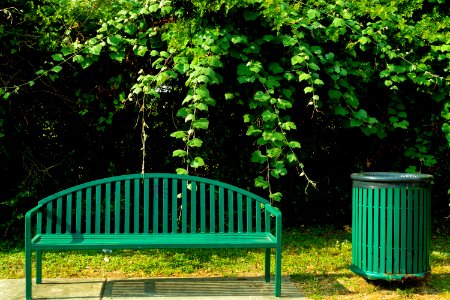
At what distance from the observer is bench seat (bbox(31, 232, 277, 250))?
4.75 meters

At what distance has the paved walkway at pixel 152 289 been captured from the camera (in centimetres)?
490

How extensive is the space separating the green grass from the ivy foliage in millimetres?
863

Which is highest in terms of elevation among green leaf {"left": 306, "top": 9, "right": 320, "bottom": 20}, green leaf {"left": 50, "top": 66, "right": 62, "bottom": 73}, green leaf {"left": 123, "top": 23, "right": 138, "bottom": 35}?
green leaf {"left": 306, "top": 9, "right": 320, "bottom": 20}

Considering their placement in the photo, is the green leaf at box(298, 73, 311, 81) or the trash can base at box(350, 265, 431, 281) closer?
the trash can base at box(350, 265, 431, 281)

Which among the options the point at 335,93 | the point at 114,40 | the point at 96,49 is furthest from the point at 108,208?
the point at 335,93

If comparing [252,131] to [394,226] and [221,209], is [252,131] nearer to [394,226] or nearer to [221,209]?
[221,209]

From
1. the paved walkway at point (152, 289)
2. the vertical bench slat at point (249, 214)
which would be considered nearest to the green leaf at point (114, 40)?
the vertical bench slat at point (249, 214)

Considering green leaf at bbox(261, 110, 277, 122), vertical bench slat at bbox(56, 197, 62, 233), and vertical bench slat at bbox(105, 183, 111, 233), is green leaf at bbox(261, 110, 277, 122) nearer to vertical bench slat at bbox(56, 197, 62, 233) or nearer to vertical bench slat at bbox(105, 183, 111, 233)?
vertical bench slat at bbox(105, 183, 111, 233)

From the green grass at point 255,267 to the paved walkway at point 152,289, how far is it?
8.5 inches

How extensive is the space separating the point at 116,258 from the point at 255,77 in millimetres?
2282

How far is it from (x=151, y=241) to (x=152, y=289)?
50 centimetres

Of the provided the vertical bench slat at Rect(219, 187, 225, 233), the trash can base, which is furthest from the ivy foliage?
the trash can base

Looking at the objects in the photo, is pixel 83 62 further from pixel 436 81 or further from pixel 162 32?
pixel 436 81

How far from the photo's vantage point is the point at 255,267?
5945 millimetres
